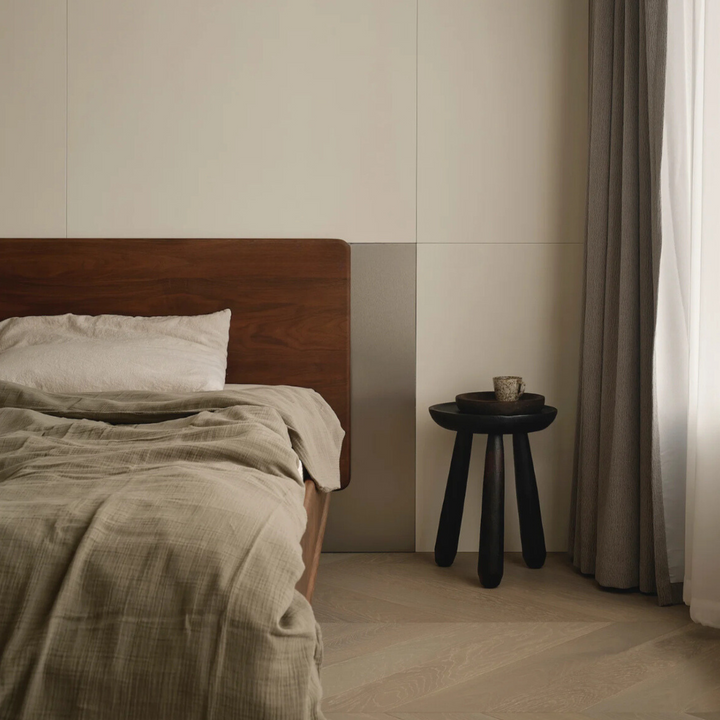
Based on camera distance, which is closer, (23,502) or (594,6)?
(23,502)

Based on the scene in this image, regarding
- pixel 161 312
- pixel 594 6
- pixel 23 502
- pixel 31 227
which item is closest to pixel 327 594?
pixel 161 312

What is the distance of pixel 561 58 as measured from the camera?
8.98 feet

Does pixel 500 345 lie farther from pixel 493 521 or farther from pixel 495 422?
pixel 493 521

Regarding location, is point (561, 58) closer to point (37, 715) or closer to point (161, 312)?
point (161, 312)

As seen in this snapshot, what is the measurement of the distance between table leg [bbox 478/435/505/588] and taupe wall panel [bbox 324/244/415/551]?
0.46m

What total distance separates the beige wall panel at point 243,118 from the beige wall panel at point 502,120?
0.30 feet

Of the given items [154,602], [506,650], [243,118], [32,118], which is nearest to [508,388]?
[506,650]

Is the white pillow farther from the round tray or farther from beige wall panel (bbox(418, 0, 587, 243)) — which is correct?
beige wall panel (bbox(418, 0, 587, 243))

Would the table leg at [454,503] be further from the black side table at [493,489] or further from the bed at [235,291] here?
the bed at [235,291]

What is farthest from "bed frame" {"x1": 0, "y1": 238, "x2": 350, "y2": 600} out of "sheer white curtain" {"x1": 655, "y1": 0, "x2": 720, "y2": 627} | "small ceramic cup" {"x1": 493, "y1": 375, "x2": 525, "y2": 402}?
"sheer white curtain" {"x1": 655, "y1": 0, "x2": 720, "y2": 627}

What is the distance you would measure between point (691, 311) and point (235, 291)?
1.53 m

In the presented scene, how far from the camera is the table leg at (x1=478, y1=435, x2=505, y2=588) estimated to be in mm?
2375

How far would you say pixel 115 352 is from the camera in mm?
2270

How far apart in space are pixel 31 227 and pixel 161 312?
23.5 inches
